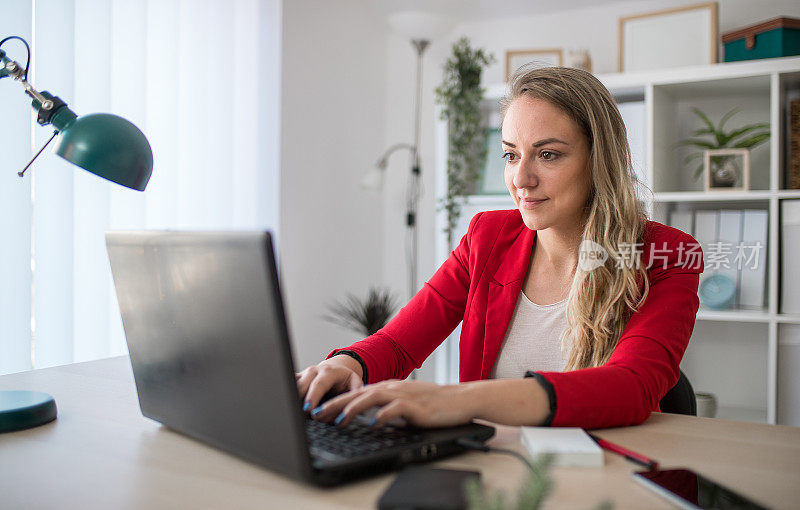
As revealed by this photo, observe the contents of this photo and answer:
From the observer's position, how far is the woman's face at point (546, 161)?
4.47ft

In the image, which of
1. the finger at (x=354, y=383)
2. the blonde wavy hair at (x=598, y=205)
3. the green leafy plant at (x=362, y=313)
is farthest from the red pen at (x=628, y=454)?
the green leafy plant at (x=362, y=313)

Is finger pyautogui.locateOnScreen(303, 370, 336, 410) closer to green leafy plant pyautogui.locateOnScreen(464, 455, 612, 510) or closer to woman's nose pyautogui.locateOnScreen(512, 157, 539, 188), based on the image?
green leafy plant pyautogui.locateOnScreen(464, 455, 612, 510)

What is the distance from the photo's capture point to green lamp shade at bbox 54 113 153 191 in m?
0.97

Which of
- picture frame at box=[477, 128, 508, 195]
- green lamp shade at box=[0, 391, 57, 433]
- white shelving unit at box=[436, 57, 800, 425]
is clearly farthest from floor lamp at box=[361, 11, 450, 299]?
green lamp shade at box=[0, 391, 57, 433]

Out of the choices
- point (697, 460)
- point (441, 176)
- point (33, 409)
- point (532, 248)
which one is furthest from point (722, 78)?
point (33, 409)

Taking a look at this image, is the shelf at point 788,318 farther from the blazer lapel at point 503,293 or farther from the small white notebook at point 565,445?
the small white notebook at point 565,445

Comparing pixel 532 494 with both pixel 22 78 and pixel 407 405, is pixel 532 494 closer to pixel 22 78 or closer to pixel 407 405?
pixel 407 405

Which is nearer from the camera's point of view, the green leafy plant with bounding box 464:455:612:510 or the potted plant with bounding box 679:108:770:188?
the green leafy plant with bounding box 464:455:612:510

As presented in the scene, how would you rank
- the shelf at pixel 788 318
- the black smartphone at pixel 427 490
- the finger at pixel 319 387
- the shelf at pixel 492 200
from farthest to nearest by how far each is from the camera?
the shelf at pixel 492 200 < the shelf at pixel 788 318 < the finger at pixel 319 387 < the black smartphone at pixel 427 490

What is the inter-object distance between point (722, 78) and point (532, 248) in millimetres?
1553

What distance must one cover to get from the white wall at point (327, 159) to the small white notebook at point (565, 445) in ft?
7.83

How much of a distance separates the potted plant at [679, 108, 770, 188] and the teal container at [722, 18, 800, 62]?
27 cm

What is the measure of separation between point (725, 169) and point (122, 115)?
228 cm

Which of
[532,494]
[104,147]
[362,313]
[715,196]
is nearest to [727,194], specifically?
[715,196]
